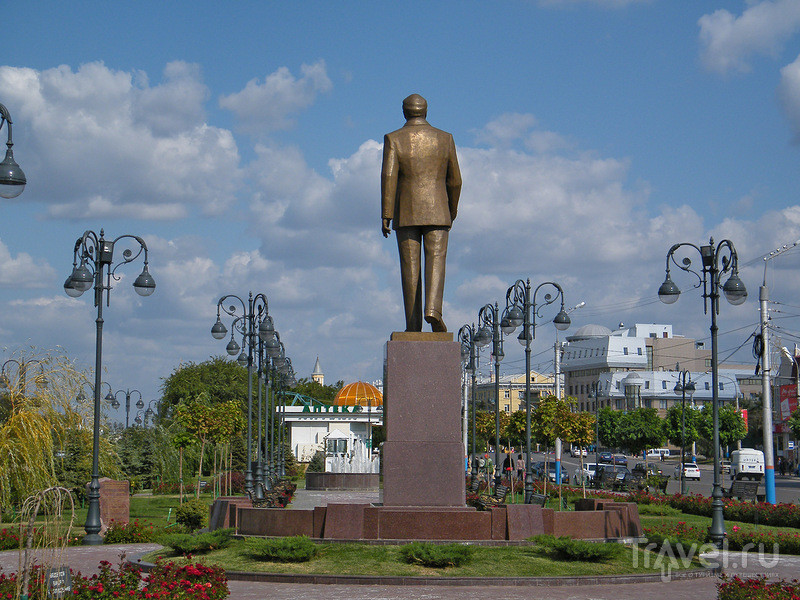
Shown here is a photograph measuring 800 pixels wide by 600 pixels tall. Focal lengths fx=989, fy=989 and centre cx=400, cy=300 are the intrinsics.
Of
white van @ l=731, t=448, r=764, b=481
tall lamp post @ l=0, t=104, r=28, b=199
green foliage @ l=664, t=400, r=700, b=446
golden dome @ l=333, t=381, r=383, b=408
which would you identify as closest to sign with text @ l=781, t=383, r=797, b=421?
green foliage @ l=664, t=400, r=700, b=446

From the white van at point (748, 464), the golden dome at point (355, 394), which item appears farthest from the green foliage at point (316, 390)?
the white van at point (748, 464)

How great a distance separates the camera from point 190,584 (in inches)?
366

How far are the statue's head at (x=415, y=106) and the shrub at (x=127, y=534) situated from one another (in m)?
9.47

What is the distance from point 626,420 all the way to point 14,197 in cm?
7699

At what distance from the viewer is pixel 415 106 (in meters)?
15.9

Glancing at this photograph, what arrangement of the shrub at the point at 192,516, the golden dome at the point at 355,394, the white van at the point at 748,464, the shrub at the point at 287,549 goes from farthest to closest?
the golden dome at the point at 355,394
the white van at the point at 748,464
the shrub at the point at 192,516
the shrub at the point at 287,549

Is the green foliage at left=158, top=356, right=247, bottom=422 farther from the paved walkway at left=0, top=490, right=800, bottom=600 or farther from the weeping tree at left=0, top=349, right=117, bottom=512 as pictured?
the paved walkway at left=0, top=490, right=800, bottom=600

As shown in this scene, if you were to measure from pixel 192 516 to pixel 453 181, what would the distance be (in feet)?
28.3

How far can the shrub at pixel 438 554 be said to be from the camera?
489 inches

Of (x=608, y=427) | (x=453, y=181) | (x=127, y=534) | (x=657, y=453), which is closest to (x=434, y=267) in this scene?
(x=453, y=181)

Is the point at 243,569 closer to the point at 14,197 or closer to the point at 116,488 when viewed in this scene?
the point at 14,197

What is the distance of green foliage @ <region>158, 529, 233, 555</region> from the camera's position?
13938 millimetres

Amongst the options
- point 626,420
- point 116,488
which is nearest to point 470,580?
point 116,488

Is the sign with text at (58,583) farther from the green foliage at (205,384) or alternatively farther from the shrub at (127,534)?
the green foliage at (205,384)
